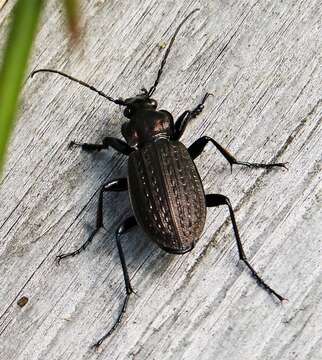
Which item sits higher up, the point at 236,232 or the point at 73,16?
the point at 73,16

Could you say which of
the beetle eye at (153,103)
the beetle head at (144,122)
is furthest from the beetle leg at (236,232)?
the beetle eye at (153,103)

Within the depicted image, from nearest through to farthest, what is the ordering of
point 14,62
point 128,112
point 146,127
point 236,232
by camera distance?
1. point 14,62
2. point 236,232
3. point 128,112
4. point 146,127

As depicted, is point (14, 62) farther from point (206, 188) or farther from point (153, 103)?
point (153, 103)

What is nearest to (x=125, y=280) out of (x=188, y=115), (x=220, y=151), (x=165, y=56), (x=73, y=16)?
(x=220, y=151)

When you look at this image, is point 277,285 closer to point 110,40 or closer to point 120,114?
point 120,114

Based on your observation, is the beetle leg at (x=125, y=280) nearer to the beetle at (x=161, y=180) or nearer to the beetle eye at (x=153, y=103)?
the beetle at (x=161, y=180)

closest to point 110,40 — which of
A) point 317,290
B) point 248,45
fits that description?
point 248,45

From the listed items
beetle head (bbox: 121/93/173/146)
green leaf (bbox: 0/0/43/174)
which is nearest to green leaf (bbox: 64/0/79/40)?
green leaf (bbox: 0/0/43/174)
